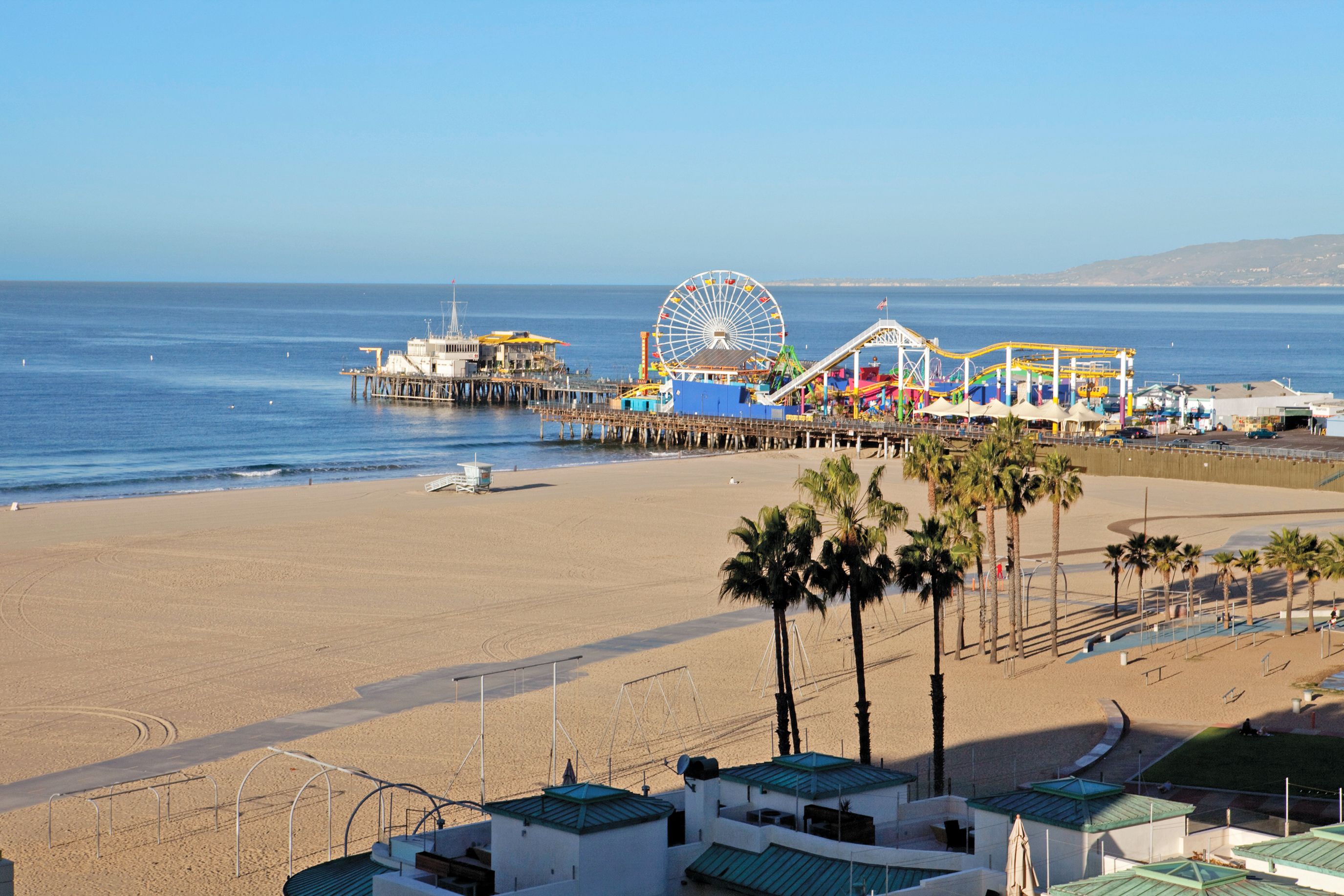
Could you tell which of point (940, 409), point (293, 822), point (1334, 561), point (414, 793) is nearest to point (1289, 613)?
point (1334, 561)

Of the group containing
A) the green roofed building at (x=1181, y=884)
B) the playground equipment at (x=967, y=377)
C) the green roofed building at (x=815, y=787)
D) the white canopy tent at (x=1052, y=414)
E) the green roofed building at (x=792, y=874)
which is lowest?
the green roofed building at (x=792, y=874)

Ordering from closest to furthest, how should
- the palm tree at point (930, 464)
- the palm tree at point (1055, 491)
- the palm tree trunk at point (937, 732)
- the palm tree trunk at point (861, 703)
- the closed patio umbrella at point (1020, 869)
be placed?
the closed patio umbrella at point (1020, 869)
the palm tree trunk at point (937, 732)
the palm tree trunk at point (861, 703)
the palm tree at point (1055, 491)
the palm tree at point (930, 464)

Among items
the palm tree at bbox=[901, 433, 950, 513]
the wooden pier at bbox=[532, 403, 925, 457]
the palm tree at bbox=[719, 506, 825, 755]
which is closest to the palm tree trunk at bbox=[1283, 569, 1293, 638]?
the palm tree at bbox=[901, 433, 950, 513]

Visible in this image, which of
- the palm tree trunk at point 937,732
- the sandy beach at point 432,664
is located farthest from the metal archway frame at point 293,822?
the palm tree trunk at point 937,732

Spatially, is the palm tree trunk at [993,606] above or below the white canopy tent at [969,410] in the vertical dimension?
below

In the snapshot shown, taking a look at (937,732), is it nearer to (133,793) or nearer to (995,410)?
(133,793)

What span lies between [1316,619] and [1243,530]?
1610cm

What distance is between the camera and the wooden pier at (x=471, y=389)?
394ft

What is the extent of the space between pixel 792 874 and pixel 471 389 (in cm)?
11013

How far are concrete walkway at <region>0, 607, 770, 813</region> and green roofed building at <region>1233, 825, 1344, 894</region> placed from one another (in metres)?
18.3

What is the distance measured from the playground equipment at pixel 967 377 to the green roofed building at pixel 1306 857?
6963 cm

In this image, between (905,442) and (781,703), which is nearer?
(781,703)

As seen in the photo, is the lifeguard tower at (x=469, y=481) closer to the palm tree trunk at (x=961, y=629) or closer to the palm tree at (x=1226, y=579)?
the palm tree trunk at (x=961, y=629)

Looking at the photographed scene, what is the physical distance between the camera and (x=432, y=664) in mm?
33250
